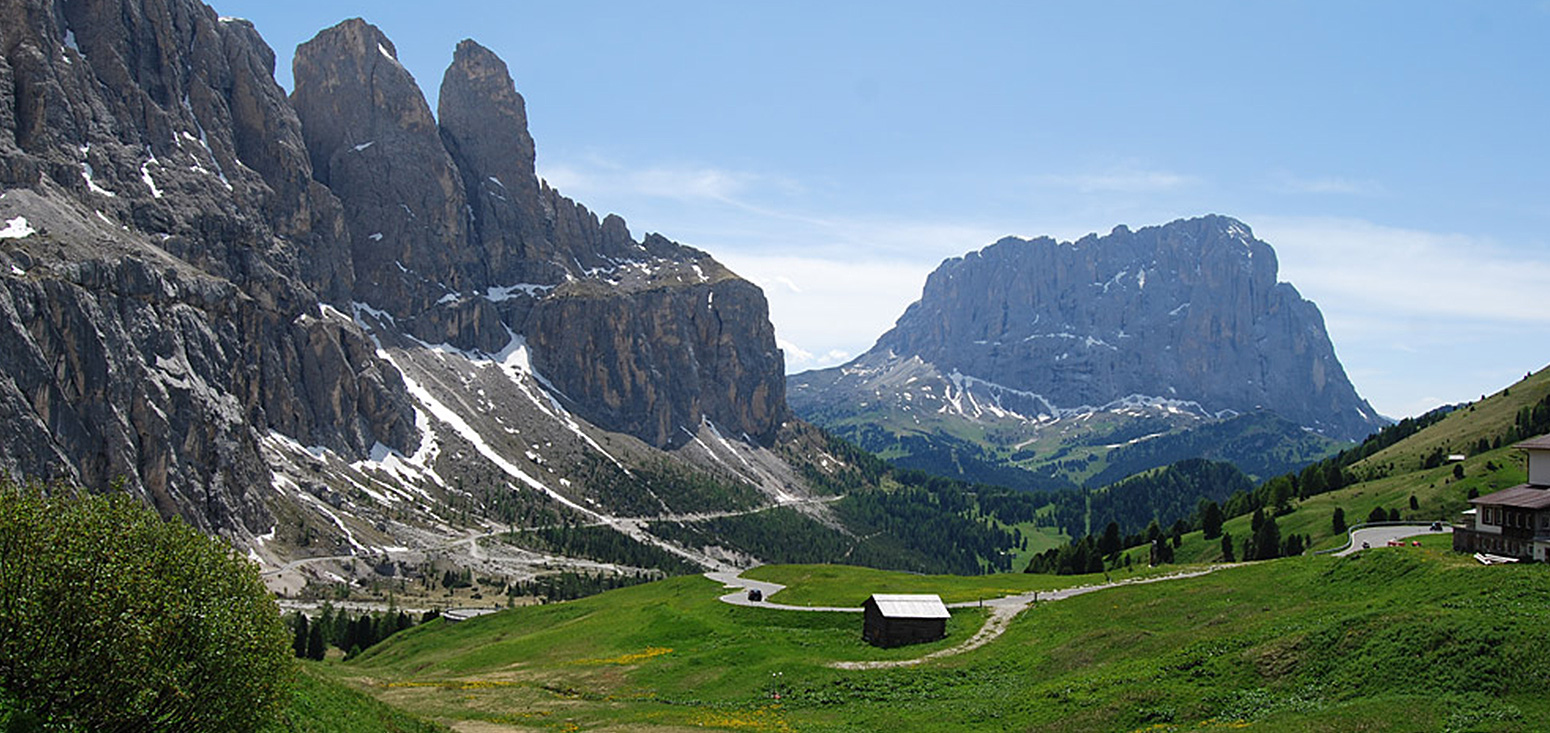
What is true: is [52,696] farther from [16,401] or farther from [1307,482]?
[16,401]

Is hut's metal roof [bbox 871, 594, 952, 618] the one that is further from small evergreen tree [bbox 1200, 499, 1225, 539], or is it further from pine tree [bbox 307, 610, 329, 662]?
small evergreen tree [bbox 1200, 499, 1225, 539]

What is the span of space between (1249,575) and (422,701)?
52762 millimetres

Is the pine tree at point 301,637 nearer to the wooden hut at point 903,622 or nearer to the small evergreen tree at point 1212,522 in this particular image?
the wooden hut at point 903,622

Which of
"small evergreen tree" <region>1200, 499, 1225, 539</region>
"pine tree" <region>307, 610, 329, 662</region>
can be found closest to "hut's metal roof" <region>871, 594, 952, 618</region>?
"pine tree" <region>307, 610, 329, 662</region>

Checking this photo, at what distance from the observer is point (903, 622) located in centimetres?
7038

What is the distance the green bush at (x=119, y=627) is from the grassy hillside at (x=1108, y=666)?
25697 millimetres

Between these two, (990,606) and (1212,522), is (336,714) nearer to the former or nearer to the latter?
(990,606)

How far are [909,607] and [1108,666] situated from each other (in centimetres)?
2182

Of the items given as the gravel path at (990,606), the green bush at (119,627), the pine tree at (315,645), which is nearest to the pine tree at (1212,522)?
the gravel path at (990,606)

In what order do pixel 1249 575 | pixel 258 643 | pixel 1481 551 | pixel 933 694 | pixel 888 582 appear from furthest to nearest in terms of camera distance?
pixel 888 582 → pixel 1249 575 → pixel 1481 551 → pixel 933 694 → pixel 258 643

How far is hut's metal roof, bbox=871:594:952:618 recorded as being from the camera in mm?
70500

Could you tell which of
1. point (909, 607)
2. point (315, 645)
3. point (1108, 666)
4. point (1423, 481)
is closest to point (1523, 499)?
point (1108, 666)

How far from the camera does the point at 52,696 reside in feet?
83.5

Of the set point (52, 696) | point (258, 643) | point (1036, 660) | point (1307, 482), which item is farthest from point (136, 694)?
point (1307, 482)
